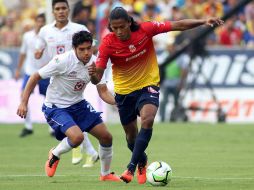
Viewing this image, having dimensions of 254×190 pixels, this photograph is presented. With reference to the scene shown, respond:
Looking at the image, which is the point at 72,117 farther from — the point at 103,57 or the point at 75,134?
the point at 103,57

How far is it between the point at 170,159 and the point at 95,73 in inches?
178

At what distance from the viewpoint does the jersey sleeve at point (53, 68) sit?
46.1ft

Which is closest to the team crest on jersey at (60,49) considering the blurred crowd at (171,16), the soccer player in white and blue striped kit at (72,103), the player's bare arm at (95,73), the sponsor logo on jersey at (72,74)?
the soccer player in white and blue striped kit at (72,103)

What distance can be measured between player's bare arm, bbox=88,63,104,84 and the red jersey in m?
0.07

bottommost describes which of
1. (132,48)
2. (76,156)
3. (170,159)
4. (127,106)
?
(170,159)

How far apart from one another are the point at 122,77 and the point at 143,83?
331 mm

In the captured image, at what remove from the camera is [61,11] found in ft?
58.2

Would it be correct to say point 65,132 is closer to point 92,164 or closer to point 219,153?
point 92,164

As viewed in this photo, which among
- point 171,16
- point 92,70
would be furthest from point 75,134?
point 171,16

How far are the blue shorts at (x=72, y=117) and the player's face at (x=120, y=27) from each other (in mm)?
1493

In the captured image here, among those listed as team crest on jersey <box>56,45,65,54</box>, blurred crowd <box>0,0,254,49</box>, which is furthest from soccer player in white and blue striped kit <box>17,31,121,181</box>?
blurred crowd <box>0,0,254,49</box>

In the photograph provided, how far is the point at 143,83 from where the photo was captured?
46.3ft

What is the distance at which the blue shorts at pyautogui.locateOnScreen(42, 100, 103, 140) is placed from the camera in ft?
47.4

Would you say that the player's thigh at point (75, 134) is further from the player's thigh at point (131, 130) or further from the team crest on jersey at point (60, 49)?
the team crest on jersey at point (60, 49)
